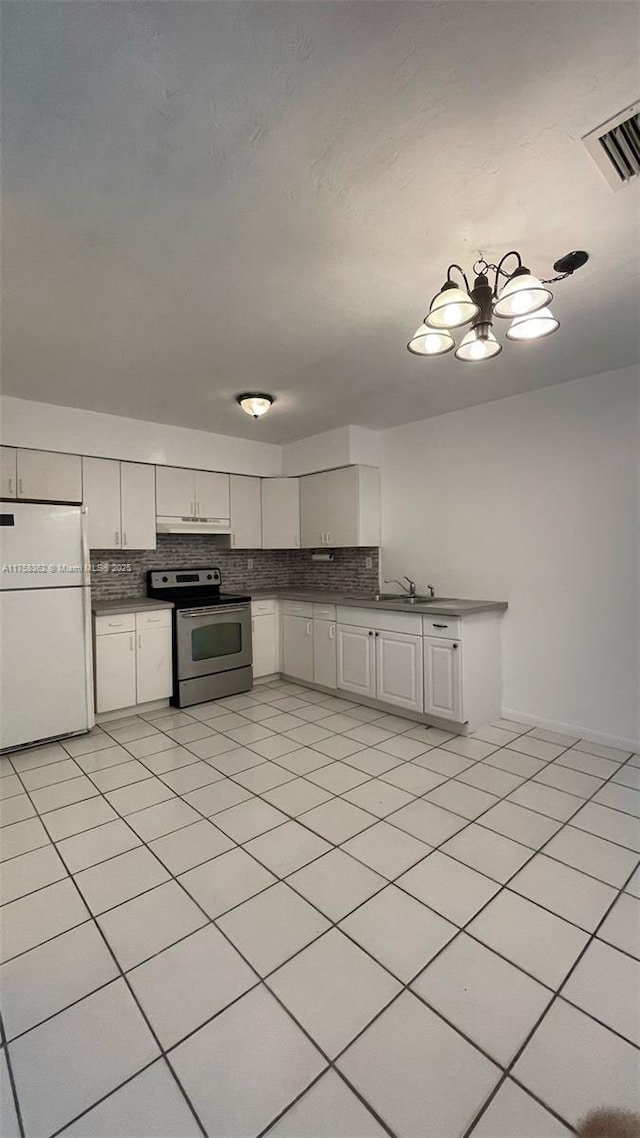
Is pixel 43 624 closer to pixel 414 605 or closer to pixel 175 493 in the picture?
pixel 175 493

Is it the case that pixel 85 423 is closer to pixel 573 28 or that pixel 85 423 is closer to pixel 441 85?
pixel 441 85

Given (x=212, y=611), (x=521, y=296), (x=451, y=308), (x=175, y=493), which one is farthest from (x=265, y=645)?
(x=521, y=296)

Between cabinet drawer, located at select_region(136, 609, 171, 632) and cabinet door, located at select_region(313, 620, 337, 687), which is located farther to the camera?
cabinet door, located at select_region(313, 620, 337, 687)

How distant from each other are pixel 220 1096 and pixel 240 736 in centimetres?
235

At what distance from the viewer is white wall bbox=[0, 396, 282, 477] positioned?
11.6ft

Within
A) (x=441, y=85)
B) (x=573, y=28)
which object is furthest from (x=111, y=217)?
(x=573, y=28)

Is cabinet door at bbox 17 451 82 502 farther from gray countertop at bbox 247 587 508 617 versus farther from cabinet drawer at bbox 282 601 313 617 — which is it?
cabinet drawer at bbox 282 601 313 617

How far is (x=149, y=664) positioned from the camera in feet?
13.4

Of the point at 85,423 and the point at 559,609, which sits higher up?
the point at 85,423

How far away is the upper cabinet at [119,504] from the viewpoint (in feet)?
13.1

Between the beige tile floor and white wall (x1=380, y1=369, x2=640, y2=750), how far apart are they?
2.13ft

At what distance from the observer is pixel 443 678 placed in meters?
3.53


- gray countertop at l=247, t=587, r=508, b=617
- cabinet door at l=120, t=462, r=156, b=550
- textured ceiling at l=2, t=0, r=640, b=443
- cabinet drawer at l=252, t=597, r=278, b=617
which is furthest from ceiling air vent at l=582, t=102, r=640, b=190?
cabinet drawer at l=252, t=597, r=278, b=617

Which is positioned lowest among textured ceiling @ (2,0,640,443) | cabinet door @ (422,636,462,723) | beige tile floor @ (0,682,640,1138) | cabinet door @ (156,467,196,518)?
beige tile floor @ (0,682,640,1138)
